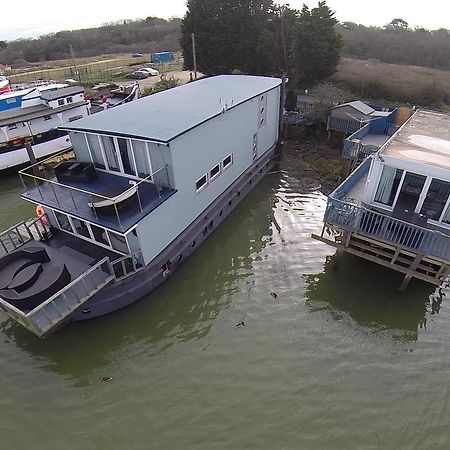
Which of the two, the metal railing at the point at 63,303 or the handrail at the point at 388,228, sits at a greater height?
the handrail at the point at 388,228

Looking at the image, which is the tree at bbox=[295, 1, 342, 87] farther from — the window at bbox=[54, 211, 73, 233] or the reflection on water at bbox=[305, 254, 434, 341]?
the window at bbox=[54, 211, 73, 233]

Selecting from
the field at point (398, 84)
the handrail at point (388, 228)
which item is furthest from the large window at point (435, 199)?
the field at point (398, 84)

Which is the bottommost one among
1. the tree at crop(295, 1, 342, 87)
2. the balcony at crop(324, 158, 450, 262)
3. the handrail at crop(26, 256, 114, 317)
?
the handrail at crop(26, 256, 114, 317)

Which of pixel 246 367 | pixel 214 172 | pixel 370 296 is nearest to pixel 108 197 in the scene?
pixel 214 172

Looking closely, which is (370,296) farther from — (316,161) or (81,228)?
(316,161)

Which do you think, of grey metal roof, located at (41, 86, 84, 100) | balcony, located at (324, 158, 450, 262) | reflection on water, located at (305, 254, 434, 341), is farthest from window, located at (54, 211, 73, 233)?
grey metal roof, located at (41, 86, 84, 100)

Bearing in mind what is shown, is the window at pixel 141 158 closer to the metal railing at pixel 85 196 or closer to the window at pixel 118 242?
the metal railing at pixel 85 196
